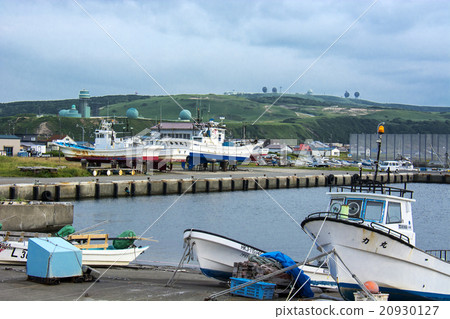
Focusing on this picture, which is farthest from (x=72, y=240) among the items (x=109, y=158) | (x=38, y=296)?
(x=109, y=158)

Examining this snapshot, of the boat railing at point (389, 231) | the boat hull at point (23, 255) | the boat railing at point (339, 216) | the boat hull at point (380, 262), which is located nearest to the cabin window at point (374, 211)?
the boat railing at point (389, 231)

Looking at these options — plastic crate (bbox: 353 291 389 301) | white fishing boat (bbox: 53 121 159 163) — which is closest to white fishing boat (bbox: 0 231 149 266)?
plastic crate (bbox: 353 291 389 301)

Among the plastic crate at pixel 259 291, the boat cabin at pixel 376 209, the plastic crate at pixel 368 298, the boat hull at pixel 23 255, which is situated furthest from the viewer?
the boat hull at pixel 23 255

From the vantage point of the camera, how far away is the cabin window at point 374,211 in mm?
15922

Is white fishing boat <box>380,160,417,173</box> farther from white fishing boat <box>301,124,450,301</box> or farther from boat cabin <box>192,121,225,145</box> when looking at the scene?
white fishing boat <box>301,124,450,301</box>

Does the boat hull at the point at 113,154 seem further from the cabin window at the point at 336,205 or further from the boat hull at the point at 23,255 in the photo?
the cabin window at the point at 336,205

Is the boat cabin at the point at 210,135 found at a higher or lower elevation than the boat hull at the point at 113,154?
higher

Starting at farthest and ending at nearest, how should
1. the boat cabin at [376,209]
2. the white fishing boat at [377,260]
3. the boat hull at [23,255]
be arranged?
the boat hull at [23,255] → the boat cabin at [376,209] → the white fishing boat at [377,260]

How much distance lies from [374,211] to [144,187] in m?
36.4

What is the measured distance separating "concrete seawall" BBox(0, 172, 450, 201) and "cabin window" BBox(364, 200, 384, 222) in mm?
14782

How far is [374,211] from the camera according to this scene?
52.5ft

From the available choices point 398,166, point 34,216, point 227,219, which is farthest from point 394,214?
point 398,166

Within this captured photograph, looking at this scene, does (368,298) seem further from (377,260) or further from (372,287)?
(377,260)
